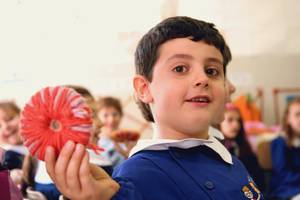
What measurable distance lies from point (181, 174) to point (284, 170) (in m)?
1.87

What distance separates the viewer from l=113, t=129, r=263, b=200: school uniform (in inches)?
25.7

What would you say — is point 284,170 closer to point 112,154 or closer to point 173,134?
point 112,154

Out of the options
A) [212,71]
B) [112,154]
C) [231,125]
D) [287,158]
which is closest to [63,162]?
[212,71]

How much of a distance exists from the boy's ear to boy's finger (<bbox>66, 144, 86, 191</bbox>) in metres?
0.32

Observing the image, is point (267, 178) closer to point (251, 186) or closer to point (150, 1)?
point (150, 1)

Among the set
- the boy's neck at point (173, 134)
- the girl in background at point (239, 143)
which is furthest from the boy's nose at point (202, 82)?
the girl in background at point (239, 143)

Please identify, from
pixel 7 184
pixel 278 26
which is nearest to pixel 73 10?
pixel 7 184

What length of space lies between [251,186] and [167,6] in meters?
1.39

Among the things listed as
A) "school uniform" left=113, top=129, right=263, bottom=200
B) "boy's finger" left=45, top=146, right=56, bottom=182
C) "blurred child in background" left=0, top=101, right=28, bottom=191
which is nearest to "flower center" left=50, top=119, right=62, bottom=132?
"boy's finger" left=45, top=146, right=56, bottom=182

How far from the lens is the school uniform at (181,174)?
0.65 metres

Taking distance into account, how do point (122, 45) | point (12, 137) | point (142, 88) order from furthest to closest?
1. point (122, 45)
2. point (12, 137)
3. point (142, 88)

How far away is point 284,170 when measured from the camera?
2.39 m

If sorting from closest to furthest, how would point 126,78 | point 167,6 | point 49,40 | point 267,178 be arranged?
point 49,40
point 167,6
point 267,178
point 126,78

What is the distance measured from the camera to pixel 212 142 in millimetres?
824
